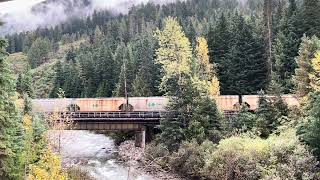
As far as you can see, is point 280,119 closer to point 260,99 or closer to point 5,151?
point 260,99

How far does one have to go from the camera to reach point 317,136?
27.9 m

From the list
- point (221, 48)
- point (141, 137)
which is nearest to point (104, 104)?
point (141, 137)

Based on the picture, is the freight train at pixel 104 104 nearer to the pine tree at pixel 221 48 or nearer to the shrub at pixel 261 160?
the pine tree at pixel 221 48

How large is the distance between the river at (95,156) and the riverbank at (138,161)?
0.68 m

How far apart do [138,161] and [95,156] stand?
295 inches

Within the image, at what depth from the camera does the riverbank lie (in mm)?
36750

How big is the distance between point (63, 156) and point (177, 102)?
44.1 feet

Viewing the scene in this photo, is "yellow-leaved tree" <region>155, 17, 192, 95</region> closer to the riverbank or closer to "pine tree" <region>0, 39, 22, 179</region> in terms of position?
the riverbank

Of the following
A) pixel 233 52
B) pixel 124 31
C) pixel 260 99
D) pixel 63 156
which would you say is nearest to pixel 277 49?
pixel 233 52

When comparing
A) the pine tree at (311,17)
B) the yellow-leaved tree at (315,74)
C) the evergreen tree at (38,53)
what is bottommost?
the yellow-leaved tree at (315,74)

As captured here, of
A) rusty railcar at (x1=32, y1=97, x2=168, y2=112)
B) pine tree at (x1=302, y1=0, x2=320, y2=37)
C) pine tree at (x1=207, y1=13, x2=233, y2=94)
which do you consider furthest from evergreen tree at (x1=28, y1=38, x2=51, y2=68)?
pine tree at (x1=302, y1=0, x2=320, y2=37)

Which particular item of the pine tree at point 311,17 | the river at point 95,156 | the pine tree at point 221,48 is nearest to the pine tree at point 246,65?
the pine tree at point 221,48

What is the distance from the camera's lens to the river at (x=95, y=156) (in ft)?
127

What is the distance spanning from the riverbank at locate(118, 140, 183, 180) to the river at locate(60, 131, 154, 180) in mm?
684
